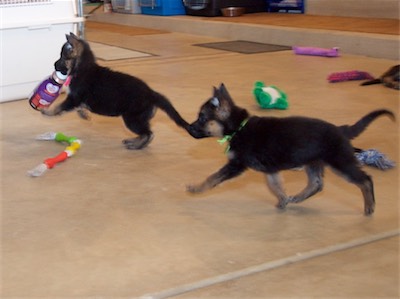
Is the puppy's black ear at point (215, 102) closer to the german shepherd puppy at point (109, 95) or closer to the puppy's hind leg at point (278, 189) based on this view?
the puppy's hind leg at point (278, 189)

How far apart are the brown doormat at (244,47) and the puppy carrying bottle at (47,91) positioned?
3.54m

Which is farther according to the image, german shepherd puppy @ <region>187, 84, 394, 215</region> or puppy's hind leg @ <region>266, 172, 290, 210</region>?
puppy's hind leg @ <region>266, 172, 290, 210</region>

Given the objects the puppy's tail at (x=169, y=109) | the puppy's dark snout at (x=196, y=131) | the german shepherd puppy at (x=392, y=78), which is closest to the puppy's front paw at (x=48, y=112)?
the puppy's tail at (x=169, y=109)

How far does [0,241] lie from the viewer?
215cm

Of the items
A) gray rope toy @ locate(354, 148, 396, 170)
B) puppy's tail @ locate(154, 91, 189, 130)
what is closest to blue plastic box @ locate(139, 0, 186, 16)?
puppy's tail @ locate(154, 91, 189, 130)

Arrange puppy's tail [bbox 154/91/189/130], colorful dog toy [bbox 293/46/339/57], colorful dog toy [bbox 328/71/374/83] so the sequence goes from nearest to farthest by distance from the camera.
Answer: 1. puppy's tail [bbox 154/91/189/130]
2. colorful dog toy [bbox 328/71/374/83]
3. colorful dog toy [bbox 293/46/339/57]

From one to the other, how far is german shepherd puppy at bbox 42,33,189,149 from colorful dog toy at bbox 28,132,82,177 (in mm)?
147

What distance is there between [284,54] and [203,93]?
88.7 inches

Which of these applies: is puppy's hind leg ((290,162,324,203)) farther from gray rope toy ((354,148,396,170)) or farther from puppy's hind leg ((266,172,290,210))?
gray rope toy ((354,148,396,170))

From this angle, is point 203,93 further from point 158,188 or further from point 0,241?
point 0,241

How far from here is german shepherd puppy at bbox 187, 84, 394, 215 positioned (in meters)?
2.17

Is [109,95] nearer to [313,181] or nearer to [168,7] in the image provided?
[313,181]

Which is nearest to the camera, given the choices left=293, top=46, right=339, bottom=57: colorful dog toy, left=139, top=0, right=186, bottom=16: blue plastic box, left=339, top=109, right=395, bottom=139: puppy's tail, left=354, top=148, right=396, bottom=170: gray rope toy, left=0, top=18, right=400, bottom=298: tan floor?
left=0, top=18, right=400, bottom=298: tan floor

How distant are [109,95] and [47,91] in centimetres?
53
